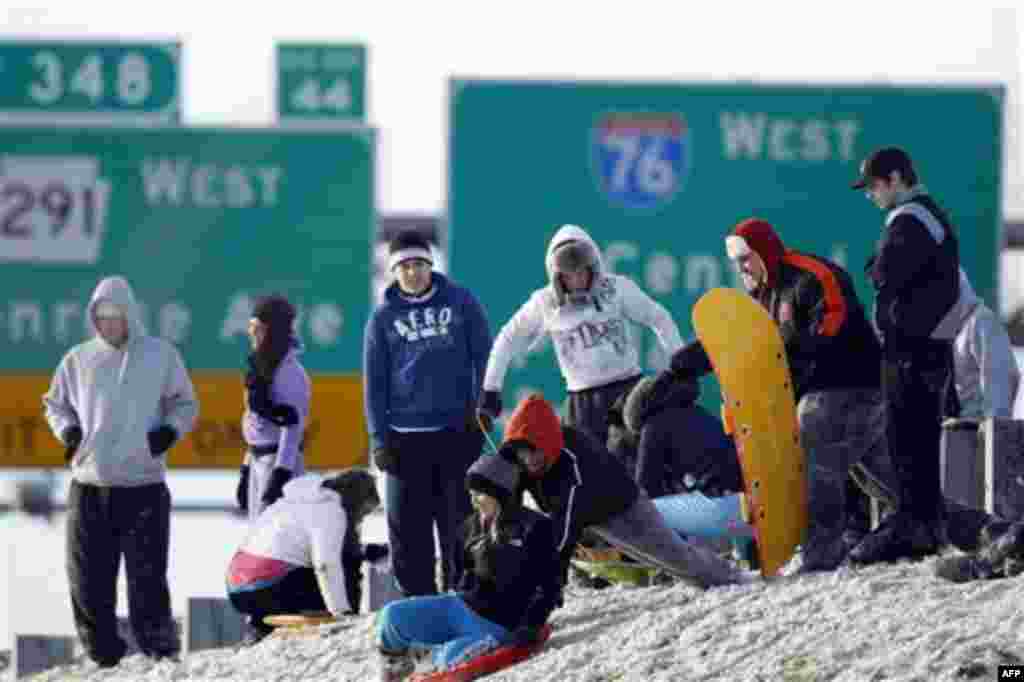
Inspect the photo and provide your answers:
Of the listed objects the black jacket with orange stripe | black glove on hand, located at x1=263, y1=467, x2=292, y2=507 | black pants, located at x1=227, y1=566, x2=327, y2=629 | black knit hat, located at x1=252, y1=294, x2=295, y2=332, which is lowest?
black pants, located at x1=227, y1=566, x2=327, y2=629

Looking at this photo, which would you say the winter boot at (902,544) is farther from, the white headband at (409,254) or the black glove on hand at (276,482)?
the black glove on hand at (276,482)

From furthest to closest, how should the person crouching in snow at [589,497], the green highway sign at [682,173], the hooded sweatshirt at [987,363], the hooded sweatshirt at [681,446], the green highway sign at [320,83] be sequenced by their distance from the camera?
the green highway sign at [320,83] < the green highway sign at [682,173] < the hooded sweatshirt at [987,363] < the hooded sweatshirt at [681,446] < the person crouching in snow at [589,497]

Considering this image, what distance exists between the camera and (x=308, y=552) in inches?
758

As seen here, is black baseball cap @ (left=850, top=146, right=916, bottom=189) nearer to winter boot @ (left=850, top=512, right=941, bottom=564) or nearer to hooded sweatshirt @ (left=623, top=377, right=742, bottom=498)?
winter boot @ (left=850, top=512, right=941, bottom=564)

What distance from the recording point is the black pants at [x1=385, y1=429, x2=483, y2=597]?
19.1 m

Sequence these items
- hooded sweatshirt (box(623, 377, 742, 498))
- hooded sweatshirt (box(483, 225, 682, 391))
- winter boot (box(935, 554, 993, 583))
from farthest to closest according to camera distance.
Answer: hooded sweatshirt (box(483, 225, 682, 391)) → hooded sweatshirt (box(623, 377, 742, 498)) → winter boot (box(935, 554, 993, 583))

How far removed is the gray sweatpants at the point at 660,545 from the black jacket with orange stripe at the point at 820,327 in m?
0.84

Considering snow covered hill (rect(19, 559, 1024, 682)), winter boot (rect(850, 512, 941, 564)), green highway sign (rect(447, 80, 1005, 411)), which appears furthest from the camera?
green highway sign (rect(447, 80, 1005, 411))

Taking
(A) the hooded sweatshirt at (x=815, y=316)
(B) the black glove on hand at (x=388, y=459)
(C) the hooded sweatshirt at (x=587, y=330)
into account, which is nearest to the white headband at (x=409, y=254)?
(C) the hooded sweatshirt at (x=587, y=330)

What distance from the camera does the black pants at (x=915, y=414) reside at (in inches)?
670

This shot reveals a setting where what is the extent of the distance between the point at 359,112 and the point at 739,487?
34.7 ft

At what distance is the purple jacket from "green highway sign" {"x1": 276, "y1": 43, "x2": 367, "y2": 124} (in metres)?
7.93

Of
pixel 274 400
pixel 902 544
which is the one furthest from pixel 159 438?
pixel 902 544

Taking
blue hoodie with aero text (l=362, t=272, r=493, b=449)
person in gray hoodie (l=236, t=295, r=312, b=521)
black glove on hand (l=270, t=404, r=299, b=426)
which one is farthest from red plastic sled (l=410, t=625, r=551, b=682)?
black glove on hand (l=270, t=404, r=299, b=426)
